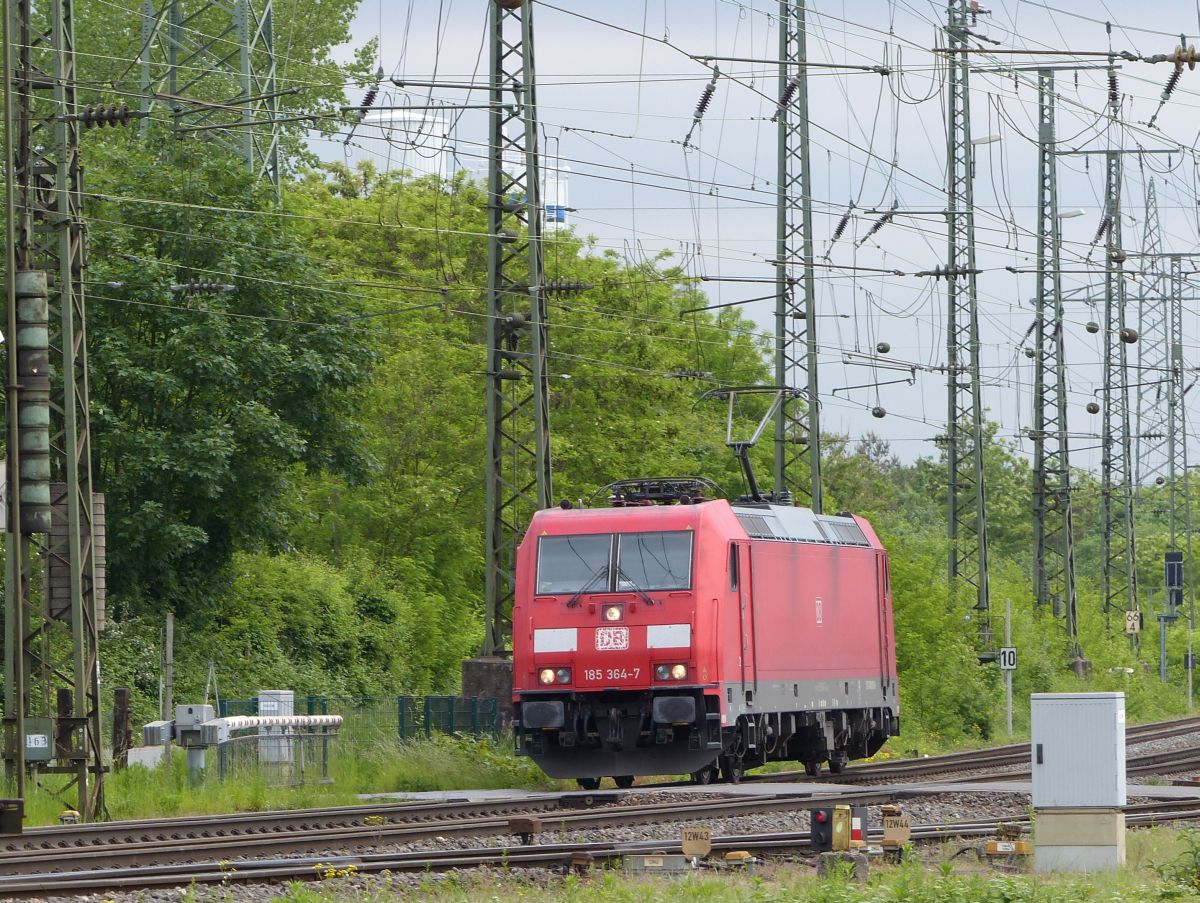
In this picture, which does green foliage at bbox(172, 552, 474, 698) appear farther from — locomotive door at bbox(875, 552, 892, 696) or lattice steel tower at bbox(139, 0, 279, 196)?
locomotive door at bbox(875, 552, 892, 696)

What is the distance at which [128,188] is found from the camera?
A: 3712cm

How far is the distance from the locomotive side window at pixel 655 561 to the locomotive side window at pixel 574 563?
0.75 feet

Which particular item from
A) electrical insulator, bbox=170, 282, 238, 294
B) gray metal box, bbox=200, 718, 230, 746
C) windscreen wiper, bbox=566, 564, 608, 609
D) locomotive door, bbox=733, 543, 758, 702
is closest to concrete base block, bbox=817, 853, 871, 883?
windscreen wiper, bbox=566, 564, 608, 609

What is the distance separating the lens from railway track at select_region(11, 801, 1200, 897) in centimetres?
1331

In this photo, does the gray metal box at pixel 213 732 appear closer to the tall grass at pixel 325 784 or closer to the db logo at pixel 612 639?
the tall grass at pixel 325 784

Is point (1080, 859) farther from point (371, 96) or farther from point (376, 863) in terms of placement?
point (371, 96)

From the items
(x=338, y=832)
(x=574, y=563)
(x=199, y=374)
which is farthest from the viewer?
(x=199, y=374)

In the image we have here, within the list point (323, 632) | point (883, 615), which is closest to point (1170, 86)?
point (883, 615)

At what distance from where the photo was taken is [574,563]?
24719 mm

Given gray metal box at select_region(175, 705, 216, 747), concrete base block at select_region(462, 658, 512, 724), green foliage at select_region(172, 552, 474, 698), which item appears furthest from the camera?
green foliage at select_region(172, 552, 474, 698)

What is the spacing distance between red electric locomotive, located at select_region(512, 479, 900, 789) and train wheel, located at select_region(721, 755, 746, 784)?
21 mm

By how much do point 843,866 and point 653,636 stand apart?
995cm

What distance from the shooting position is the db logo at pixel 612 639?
24.1 meters

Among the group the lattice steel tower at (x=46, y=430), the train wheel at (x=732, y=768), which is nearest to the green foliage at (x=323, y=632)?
the train wheel at (x=732, y=768)
